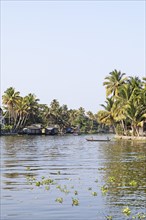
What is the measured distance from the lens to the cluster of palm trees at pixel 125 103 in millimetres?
81312

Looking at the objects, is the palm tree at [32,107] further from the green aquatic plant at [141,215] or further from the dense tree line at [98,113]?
the green aquatic plant at [141,215]

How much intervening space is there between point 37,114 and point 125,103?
192 ft

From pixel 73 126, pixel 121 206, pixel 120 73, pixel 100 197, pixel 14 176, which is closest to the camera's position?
pixel 121 206

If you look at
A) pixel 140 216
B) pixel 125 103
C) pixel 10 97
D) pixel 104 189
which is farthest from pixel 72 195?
pixel 10 97

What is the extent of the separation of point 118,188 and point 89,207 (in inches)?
176

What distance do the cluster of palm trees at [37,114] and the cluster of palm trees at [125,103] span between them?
3295 cm

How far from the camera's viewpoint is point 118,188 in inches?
888

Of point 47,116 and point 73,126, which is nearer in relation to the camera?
point 47,116

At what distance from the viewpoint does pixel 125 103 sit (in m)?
88.5

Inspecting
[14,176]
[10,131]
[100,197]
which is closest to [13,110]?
[10,131]

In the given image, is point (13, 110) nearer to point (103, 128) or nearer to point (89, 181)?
point (103, 128)

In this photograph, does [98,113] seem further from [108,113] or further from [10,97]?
[10,97]

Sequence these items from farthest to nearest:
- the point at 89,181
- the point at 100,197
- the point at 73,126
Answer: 1. the point at 73,126
2. the point at 89,181
3. the point at 100,197

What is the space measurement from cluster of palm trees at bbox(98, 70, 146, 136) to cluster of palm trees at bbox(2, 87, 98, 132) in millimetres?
32949
